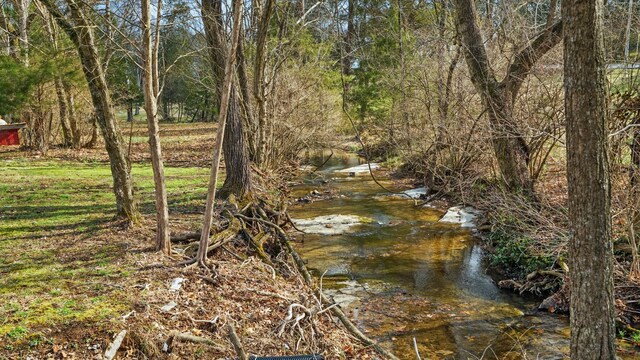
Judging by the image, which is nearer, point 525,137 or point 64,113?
point 525,137

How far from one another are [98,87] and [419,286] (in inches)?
243

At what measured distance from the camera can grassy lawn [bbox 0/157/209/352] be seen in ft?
15.4

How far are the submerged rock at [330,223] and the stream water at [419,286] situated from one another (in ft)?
0.09

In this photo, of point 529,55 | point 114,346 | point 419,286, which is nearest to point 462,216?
point 529,55

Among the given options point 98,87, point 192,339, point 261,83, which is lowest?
point 192,339

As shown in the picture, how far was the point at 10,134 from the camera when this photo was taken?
18344 mm

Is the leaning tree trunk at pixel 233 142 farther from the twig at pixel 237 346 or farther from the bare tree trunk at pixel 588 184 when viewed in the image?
the bare tree trunk at pixel 588 184

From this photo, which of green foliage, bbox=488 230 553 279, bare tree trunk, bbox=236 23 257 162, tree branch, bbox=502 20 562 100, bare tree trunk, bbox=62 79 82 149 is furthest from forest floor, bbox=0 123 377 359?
bare tree trunk, bbox=62 79 82 149

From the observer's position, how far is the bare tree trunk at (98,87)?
258 inches

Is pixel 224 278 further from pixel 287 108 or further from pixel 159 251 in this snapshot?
pixel 287 108

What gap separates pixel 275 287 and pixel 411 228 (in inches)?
250

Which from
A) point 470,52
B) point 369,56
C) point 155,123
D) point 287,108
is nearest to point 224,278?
point 155,123

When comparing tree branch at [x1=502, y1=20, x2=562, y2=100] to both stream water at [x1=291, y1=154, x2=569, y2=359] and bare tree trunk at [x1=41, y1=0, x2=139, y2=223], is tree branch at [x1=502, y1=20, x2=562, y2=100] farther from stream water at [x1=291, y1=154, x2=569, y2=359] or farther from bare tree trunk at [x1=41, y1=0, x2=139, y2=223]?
bare tree trunk at [x1=41, y1=0, x2=139, y2=223]

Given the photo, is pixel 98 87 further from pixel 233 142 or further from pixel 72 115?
pixel 72 115
